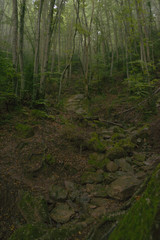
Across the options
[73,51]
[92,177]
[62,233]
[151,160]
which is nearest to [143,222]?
[62,233]

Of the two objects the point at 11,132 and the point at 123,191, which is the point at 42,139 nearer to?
the point at 11,132

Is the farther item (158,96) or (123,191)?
(158,96)

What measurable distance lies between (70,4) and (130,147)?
21447mm

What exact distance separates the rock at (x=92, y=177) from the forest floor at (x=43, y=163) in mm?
51

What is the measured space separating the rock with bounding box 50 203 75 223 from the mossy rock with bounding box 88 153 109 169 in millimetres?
2072

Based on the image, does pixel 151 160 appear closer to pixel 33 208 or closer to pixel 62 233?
pixel 62 233

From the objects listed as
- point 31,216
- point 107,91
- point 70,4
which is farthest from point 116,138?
point 70,4

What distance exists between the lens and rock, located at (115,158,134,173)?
5.18 meters

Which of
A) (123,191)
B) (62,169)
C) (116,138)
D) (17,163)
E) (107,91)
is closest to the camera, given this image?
(123,191)

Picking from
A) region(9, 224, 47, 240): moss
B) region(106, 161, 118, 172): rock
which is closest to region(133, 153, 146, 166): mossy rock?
region(106, 161, 118, 172): rock

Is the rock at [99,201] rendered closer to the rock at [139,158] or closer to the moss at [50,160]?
the moss at [50,160]

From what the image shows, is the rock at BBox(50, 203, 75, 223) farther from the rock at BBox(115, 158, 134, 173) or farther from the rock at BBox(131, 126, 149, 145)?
the rock at BBox(131, 126, 149, 145)

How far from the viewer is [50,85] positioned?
15242 millimetres

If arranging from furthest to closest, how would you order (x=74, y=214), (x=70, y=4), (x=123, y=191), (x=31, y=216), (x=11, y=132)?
(x=70, y=4), (x=11, y=132), (x=123, y=191), (x=74, y=214), (x=31, y=216)
